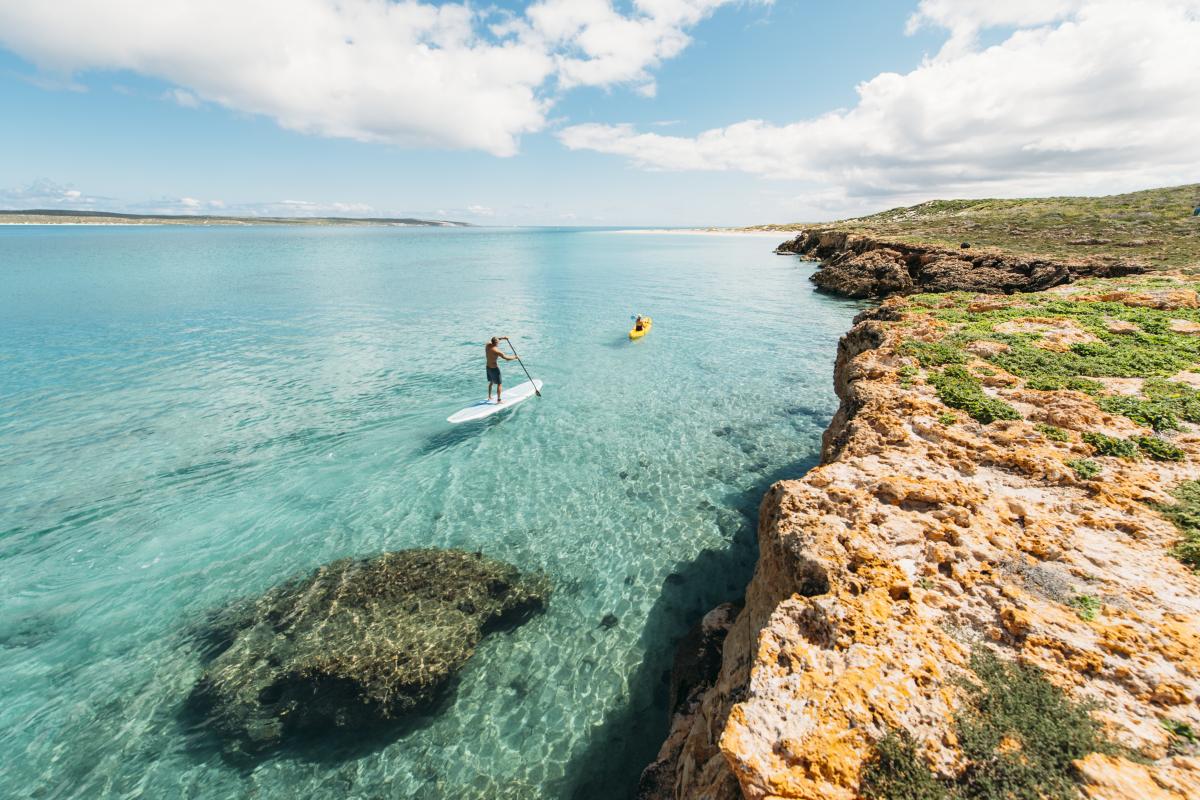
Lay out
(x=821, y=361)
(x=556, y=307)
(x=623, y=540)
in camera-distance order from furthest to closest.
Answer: (x=556, y=307), (x=821, y=361), (x=623, y=540)

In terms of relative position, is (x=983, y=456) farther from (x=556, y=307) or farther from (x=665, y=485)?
(x=556, y=307)

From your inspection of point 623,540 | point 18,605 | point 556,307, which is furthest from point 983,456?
point 556,307

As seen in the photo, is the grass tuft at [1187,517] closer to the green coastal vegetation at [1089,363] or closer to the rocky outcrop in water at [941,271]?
the green coastal vegetation at [1089,363]

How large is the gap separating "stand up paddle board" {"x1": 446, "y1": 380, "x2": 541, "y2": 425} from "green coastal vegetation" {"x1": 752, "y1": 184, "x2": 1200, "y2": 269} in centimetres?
4002

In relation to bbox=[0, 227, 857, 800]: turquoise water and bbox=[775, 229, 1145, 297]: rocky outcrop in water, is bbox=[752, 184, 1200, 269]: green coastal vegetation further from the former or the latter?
bbox=[0, 227, 857, 800]: turquoise water

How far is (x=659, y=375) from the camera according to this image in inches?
1126

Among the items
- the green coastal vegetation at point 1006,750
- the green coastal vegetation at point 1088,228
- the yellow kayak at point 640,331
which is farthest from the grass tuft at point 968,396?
the green coastal vegetation at point 1088,228

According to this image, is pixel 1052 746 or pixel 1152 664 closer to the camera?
pixel 1052 746

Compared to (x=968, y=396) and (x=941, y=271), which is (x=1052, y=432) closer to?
(x=968, y=396)

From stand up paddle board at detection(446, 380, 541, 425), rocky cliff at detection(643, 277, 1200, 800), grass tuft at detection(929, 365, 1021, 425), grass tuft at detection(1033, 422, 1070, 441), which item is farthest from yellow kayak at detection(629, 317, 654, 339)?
grass tuft at detection(1033, 422, 1070, 441)

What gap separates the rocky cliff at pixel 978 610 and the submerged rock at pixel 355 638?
5.33m

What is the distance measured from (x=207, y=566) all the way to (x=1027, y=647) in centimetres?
1809

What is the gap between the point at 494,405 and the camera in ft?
76.4

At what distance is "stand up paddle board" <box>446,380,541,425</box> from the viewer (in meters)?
22.3
